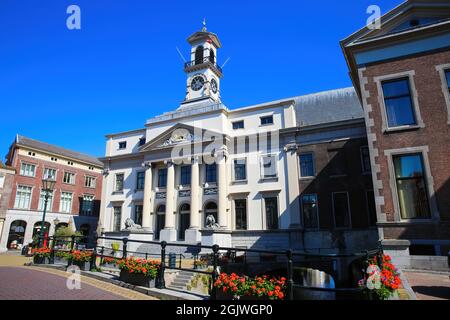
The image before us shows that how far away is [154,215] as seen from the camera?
3206 centimetres

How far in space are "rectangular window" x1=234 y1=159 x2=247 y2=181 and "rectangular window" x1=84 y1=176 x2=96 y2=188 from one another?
29608mm

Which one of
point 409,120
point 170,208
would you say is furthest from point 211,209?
point 409,120

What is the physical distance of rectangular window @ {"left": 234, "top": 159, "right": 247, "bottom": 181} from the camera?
2938 centimetres

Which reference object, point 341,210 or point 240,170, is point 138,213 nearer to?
point 240,170

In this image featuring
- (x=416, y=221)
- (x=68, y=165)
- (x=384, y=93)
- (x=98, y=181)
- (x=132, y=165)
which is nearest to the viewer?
(x=416, y=221)

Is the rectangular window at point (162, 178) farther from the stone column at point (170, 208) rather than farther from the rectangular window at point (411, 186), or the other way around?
the rectangular window at point (411, 186)

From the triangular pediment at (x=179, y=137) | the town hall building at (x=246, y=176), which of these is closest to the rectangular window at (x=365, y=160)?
the town hall building at (x=246, y=176)

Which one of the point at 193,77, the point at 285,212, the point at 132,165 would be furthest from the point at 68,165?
the point at 285,212

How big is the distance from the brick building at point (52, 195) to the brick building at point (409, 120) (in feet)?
121

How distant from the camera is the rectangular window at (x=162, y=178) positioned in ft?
107

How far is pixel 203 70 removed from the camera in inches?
1455
